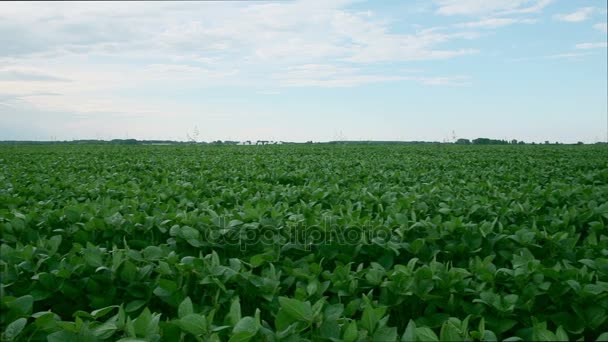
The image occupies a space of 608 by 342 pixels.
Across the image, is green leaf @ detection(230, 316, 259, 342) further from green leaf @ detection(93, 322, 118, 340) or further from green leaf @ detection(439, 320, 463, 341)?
green leaf @ detection(439, 320, 463, 341)

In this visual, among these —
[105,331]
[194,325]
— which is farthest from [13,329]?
[194,325]

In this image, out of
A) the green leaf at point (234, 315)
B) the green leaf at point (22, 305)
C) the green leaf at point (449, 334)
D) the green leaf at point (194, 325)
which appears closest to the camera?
the green leaf at point (449, 334)

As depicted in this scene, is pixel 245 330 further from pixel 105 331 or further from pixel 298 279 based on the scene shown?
pixel 298 279

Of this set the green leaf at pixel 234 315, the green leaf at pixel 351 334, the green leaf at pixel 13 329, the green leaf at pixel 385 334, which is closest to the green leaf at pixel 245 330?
the green leaf at pixel 234 315

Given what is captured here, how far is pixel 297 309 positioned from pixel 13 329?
44.9 inches

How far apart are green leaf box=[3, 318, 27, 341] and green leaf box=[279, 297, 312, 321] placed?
1.05m

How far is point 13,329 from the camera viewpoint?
1.90m

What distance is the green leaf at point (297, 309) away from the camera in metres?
1.94

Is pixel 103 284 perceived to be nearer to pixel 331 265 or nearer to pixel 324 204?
pixel 331 265

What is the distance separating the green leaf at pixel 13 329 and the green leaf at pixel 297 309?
41.2 inches

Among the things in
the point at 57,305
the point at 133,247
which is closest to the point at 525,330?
the point at 57,305

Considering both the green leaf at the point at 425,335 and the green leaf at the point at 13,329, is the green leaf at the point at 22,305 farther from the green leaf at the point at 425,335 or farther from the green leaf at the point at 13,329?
the green leaf at the point at 425,335

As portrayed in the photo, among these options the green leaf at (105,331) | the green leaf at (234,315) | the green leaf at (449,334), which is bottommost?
the green leaf at (105,331)

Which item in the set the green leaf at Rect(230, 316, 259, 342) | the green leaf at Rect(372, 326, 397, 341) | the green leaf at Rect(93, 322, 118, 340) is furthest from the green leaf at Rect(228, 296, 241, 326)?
the green leaf at Rect(372, 326, 397, 341)
